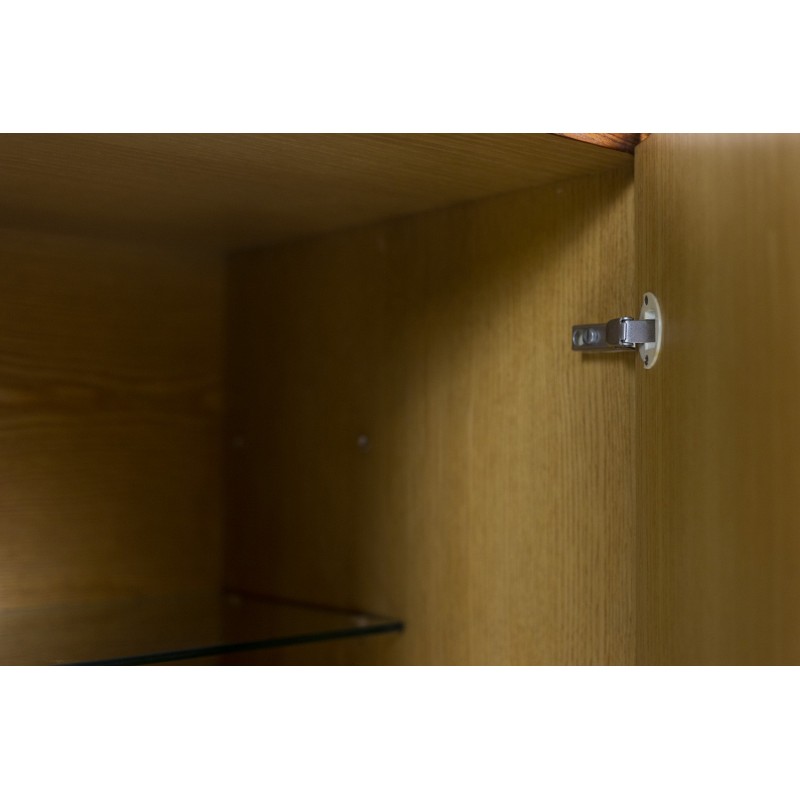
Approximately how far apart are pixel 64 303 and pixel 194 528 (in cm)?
27

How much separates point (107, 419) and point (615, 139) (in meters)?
0.60

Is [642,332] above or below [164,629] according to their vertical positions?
above

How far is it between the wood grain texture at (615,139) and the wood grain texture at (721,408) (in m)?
0.02

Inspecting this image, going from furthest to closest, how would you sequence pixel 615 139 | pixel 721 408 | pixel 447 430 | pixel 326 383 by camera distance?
pixel 326 383 → pixel 447 430 → pixel 615 139 → pixel 721 408

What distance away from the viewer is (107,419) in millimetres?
1122

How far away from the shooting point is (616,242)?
31.5 inches

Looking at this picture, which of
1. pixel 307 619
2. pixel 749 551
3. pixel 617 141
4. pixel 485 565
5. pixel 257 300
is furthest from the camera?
pixel 257 300

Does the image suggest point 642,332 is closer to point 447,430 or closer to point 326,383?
point 447,430

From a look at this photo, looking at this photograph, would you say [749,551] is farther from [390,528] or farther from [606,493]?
[390,528]

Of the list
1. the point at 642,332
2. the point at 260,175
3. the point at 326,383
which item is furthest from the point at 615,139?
Result: the point at 326,383

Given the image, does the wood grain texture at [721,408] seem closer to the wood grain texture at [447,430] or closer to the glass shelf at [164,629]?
the wood grain texture at [447,430]

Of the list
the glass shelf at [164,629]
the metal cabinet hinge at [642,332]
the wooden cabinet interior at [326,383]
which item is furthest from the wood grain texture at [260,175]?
the glass shelf at [164,629]

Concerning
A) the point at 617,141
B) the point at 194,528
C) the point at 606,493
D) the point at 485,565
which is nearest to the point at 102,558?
the point at 194,528

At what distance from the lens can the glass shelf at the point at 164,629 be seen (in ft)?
2.79
